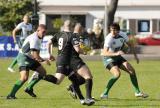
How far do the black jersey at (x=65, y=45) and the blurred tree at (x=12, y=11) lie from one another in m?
38.8

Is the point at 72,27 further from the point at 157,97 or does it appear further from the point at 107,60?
the point at 157,97

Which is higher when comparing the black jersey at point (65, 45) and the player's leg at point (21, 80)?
the black jersey at point (65, 45)

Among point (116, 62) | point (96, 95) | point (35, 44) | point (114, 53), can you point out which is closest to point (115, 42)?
point (114, 53)

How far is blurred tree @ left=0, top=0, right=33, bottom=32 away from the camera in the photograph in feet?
174

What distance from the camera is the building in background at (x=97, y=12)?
6372cm

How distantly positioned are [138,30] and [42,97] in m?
47.9

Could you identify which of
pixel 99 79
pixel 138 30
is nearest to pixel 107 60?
pixel 99 79

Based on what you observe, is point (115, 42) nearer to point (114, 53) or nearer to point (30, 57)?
point (114, 53)

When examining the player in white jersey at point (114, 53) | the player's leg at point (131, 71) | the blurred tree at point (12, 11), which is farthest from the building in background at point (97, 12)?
the player in white jersey at point (114, 53)

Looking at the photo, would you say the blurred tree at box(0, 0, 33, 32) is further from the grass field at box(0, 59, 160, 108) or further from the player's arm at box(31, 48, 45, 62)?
the player's arm at box(31, 48, 45, 62)

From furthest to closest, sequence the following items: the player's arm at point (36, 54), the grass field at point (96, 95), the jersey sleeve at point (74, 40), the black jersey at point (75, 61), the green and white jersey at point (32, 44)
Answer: the green and white jersey at point (32, 44), the player's arm at point (36, 54), the grass field at point (96, 95), the black jersey at point (75, 61), the jersey sleeve at point (74, 40)

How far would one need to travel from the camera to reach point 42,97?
15688 mm

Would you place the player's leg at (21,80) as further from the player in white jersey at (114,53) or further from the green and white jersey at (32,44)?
the player in white jersey at (114,53)

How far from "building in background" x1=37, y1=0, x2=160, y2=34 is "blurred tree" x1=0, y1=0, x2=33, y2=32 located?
31.6ft
